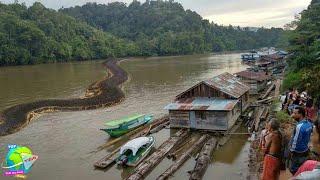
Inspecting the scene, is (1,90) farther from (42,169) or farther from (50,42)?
(50,42)

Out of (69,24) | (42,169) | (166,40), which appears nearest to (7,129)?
(42,169)

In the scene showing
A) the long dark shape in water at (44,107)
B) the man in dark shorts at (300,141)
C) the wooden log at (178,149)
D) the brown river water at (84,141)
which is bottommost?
the brown river water at (84,141)

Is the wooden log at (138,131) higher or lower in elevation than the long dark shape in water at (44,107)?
lower

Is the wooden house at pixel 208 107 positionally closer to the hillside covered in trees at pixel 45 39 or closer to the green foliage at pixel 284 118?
the green foliage at pixel 284 118

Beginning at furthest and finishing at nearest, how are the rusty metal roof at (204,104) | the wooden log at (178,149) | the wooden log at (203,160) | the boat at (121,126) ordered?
the boat at (121,126)
the rusty metal roof at (204,104)
the wooden log at (178,149)
the wooden log at (203,160)

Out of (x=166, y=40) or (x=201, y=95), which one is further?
(x=166, y=40)

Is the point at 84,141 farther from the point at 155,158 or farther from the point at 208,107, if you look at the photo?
the point at 208,107

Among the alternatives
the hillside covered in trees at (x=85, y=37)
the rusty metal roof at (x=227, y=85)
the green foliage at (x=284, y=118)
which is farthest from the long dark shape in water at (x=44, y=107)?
the hillside covered in trees at (x=85, y=37)

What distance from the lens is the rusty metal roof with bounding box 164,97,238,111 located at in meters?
26.3

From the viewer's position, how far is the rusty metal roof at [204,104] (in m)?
26.3

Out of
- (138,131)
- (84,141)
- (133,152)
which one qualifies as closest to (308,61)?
(138,131)

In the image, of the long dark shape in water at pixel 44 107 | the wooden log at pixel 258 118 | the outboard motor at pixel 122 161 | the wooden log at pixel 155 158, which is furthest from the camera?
the long dark shape in water at pixel 44 107

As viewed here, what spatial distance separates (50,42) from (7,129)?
8564 centimetres

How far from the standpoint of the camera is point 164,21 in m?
193
